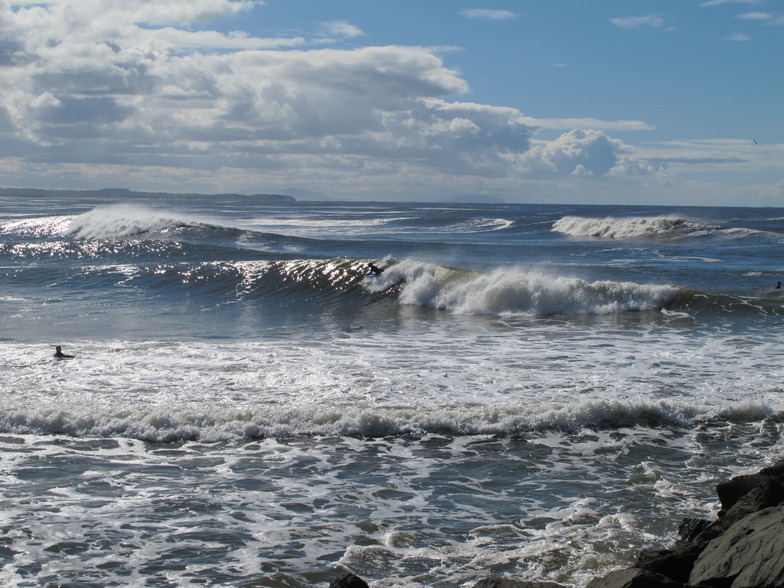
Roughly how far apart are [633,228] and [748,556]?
4695 cm

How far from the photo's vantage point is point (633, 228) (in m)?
48.6

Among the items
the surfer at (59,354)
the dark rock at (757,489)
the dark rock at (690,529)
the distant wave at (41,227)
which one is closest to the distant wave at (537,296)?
the surfer at (59,354)

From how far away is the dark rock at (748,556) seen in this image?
13.1 feet

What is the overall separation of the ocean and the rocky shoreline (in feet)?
1.95

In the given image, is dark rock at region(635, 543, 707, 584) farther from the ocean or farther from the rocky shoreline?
the ocean

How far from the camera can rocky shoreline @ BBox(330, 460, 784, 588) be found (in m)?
4.07

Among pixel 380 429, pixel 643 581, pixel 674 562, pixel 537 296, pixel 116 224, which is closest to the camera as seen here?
pixel 643 581

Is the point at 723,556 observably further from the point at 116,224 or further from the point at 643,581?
the point at 116,224

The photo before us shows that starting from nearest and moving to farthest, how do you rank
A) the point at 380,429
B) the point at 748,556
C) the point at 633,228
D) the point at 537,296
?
the point at 748,556 < the point at 380,429 < the point at 537,296 < the point at 633,228

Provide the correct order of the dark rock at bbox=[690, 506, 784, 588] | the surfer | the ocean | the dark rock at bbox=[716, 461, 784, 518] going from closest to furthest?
the dark rock at bbox=[690, 506, 784, 588]
the dark rock at bbox=[716, 461, 784, 518]
the ocean
the surfer

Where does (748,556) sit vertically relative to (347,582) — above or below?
above

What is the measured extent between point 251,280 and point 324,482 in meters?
17.6

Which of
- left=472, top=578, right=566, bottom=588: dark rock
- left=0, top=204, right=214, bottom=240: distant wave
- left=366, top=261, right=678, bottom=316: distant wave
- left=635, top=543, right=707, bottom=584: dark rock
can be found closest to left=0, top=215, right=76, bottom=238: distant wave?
left=0, top=204, right=214, bottom=240: distant wave

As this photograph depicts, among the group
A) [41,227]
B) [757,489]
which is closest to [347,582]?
[757,489]
